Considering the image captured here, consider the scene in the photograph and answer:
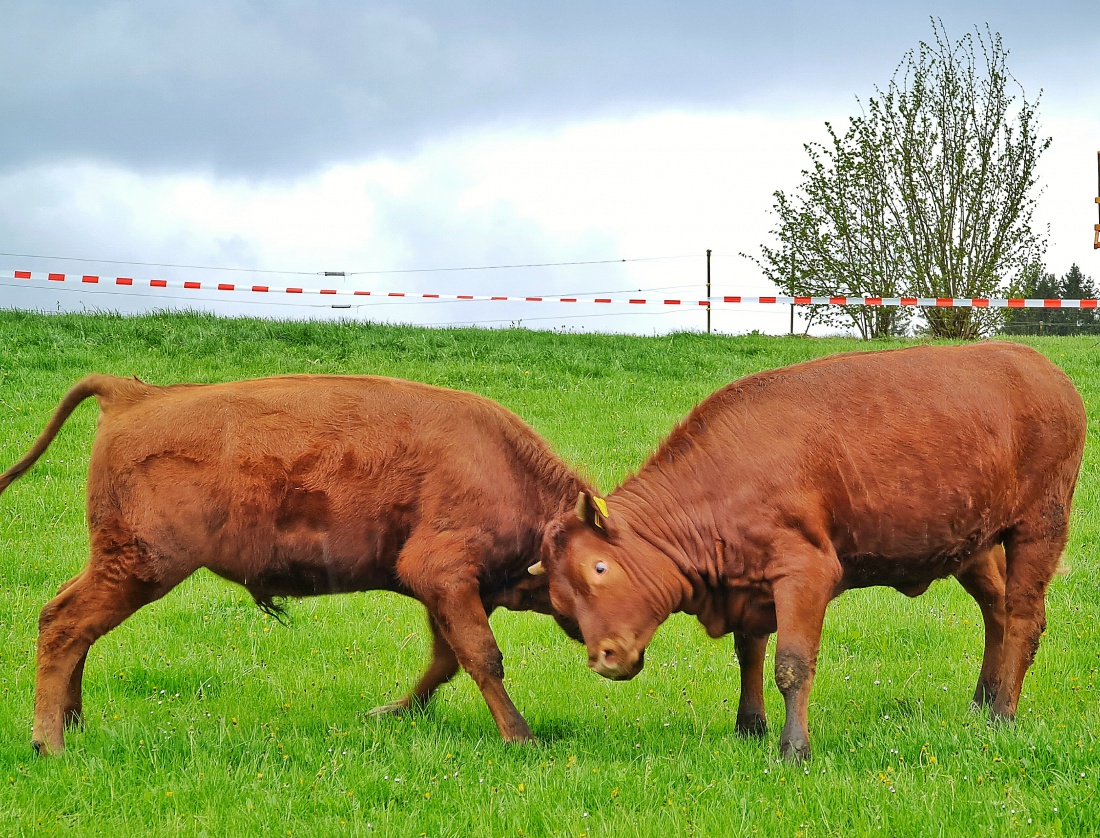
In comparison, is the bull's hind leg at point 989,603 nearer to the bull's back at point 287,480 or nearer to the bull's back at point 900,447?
the bull's back at point 900,447

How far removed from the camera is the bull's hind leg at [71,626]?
5.71 metres

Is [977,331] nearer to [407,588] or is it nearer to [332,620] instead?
[332,620]

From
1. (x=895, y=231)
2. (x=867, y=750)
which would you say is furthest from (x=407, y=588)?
(x=895, y=231)

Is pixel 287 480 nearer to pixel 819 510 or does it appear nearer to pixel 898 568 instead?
pixel 819 510

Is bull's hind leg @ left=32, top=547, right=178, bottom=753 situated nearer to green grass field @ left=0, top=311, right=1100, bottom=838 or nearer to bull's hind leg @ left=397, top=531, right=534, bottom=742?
green grass field @ left=0, top=311, right=1100, bottom=838

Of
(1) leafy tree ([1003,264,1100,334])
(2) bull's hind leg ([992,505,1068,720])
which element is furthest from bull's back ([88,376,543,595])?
(1) leafy tree ([1003,264,1100,334])

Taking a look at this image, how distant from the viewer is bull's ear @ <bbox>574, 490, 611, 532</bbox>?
5.62 meters

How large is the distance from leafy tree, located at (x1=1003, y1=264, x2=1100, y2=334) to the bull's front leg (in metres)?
22.8

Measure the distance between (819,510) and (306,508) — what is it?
2.83 metres

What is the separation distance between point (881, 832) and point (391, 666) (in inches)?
167

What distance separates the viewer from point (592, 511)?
18.7ft

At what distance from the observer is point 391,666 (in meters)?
7.71

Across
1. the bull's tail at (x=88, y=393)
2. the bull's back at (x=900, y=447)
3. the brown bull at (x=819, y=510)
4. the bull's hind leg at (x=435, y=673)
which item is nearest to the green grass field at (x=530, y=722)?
the bull's hind leg at (x=435, y=673)

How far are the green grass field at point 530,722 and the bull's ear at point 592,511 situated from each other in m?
1.20
